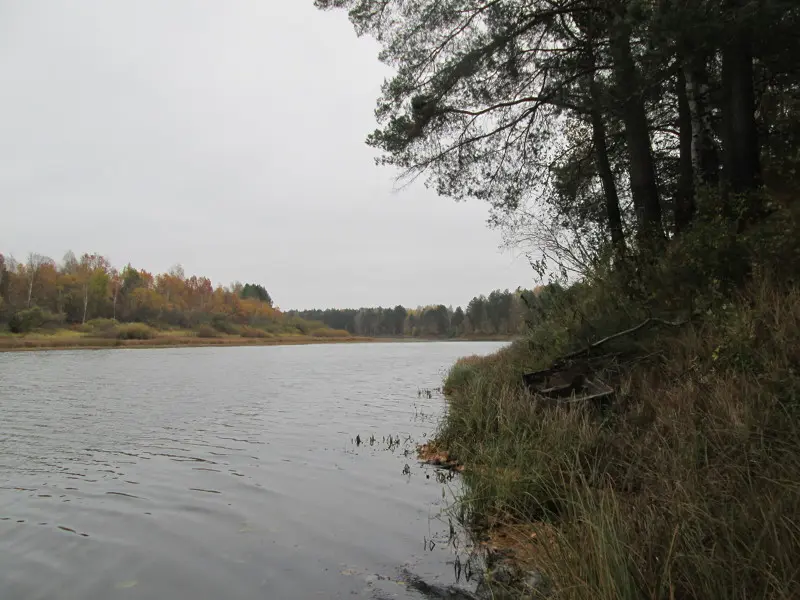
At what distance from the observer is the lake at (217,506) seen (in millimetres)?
3828

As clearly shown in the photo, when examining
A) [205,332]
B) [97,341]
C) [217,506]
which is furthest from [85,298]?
[217,506]

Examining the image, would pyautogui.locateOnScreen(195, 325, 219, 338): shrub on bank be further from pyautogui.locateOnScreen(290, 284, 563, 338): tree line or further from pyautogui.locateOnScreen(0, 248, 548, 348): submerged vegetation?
pyautogui.locateOnScreen(290, 284, 563, 338): tree line

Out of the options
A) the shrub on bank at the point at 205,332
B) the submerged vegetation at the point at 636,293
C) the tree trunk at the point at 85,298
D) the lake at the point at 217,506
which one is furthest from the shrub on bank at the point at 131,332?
the submerged vegetation at the point at 636,293

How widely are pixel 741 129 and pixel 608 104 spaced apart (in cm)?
203

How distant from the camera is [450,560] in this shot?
4109 mm

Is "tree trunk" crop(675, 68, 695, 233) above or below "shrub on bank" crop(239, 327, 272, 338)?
above

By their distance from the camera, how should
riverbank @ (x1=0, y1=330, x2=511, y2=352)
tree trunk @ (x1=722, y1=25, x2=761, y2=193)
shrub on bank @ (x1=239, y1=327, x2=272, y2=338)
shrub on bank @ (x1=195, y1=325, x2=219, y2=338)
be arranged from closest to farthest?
tree trunk @ (x1=722, y1=25, x2=761, y2=193), riverbank @ (x1=0, y1=330, x2=511, y2=352), shrub on bank @ (x1=195, y1=325, x2=219, y2=338), shrub on bank @ (x1=239, y1=327, x2=272, y2=338)

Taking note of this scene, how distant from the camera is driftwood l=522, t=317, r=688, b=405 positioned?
6332mm

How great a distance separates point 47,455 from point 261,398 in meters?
7.98

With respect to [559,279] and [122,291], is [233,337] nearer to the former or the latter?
[122,291]

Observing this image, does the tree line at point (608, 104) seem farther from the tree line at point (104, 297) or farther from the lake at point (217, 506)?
the tree line at point (104, 297)

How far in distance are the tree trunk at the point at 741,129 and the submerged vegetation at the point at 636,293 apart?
0.03 m

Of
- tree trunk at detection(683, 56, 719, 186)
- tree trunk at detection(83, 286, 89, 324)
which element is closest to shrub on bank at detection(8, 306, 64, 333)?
tree trunk at detection(83, 286, 89, 324)

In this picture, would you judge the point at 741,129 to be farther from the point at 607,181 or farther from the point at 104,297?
the point at 104,297
